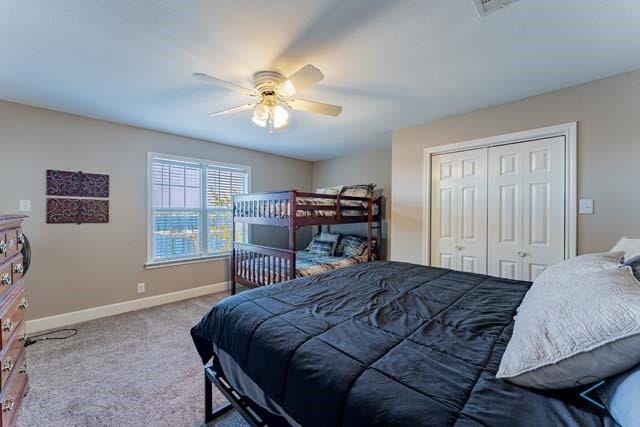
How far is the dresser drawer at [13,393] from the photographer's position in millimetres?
1356

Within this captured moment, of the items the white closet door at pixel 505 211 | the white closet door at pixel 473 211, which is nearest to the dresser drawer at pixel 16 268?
the white closet door at pixel 473 211

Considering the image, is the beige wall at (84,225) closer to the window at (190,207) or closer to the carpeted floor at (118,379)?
the window at (190,207)

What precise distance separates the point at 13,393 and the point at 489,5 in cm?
337

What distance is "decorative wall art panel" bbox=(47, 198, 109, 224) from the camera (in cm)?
290

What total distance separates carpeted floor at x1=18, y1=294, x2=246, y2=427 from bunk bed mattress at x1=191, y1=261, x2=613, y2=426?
0.56 metres

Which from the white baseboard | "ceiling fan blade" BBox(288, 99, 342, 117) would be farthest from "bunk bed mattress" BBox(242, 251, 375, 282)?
"ceiling fan blade" BBox(288, 99, 342, 117)

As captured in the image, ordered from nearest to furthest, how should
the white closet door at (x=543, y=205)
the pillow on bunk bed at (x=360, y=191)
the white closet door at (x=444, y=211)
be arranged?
the white closet door at (x=543, y=205) → the white closet door at (x=444, y=211) → the pillow on bunk bed at (x=360, y=191)

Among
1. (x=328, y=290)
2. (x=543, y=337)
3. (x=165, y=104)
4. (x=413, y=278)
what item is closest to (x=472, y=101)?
(x=413, y=278)

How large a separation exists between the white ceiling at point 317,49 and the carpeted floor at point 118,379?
7.59 feet

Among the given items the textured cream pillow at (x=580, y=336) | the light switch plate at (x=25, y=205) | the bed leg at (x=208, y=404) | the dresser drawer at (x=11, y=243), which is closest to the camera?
the textured cream pillow at (x=580, y=336)

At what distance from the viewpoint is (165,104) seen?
2738 mm

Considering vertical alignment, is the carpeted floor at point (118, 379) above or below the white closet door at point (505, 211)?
below

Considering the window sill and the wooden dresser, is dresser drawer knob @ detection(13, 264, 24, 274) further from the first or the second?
the window sill

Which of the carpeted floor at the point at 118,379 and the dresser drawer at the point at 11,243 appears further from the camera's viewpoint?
the carpeted floor at the point at 118,379
